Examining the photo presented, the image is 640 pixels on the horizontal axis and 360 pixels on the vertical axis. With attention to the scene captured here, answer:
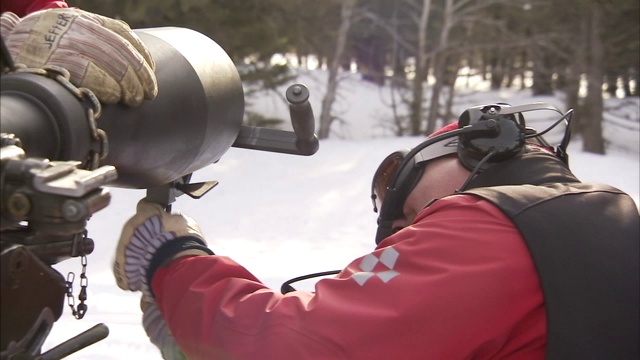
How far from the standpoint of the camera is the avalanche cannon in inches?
39.9

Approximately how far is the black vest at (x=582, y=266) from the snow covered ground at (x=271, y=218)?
1.73 m


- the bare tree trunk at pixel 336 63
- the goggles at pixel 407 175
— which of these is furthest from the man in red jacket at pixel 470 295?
the bare tree trunk at pixel 336 63

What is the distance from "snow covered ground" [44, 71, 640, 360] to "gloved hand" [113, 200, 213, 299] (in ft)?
3.71

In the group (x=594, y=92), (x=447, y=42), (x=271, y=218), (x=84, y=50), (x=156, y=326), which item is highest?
(x=84, y=50)

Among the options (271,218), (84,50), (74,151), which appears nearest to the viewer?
(74,151)

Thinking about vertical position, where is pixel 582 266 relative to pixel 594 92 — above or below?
above

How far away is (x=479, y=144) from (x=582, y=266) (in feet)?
1.19

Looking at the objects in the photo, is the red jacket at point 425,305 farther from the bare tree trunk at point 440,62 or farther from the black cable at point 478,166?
the bare tree trunk at point 440,62

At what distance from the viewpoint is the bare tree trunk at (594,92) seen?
40.2 ft

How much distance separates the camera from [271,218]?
5855 mm

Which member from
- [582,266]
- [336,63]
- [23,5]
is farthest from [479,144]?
[336,63]

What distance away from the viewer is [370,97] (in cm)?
1773

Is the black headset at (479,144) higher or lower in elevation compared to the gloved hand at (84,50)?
lower

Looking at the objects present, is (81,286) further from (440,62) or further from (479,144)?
(440,62)
